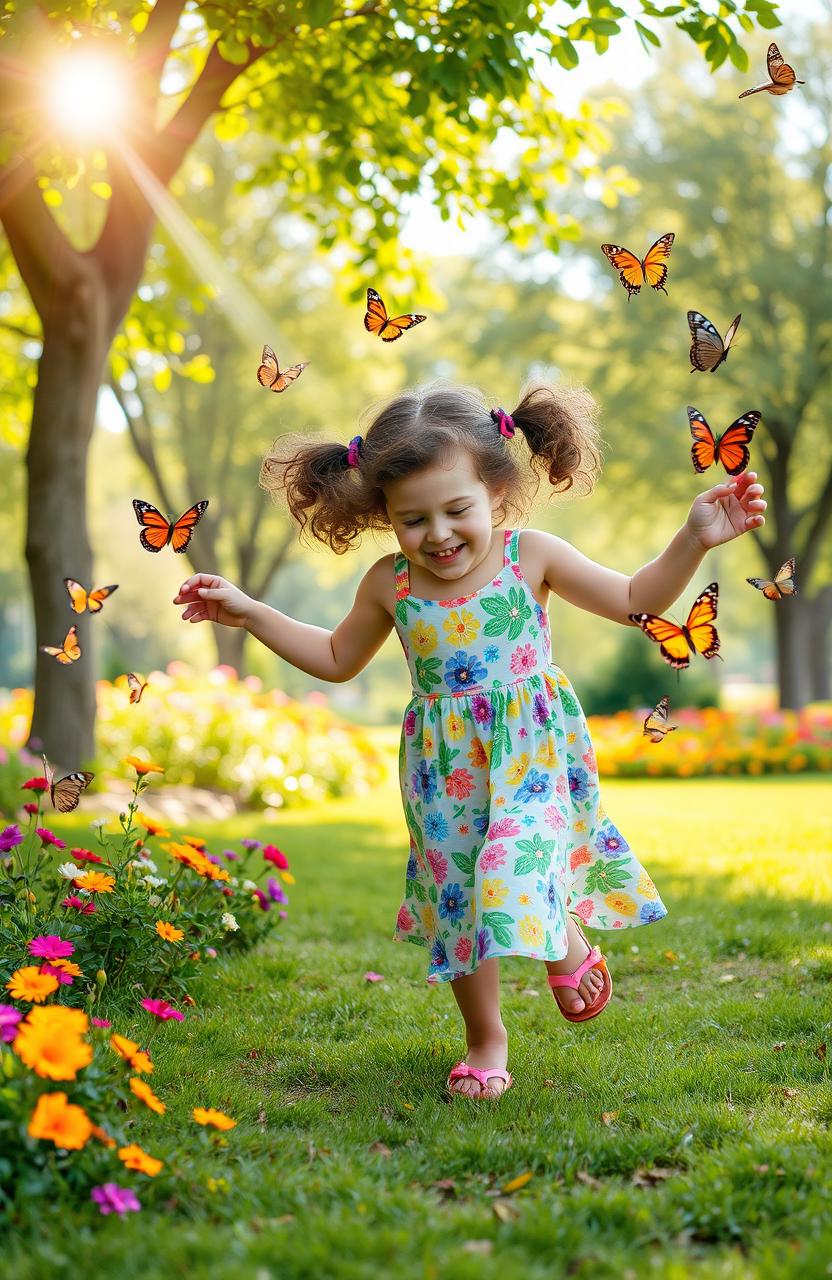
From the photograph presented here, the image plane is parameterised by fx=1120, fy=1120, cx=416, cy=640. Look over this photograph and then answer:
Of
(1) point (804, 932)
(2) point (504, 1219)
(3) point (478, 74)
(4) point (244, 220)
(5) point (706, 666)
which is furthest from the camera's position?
(5) point (706, 666)

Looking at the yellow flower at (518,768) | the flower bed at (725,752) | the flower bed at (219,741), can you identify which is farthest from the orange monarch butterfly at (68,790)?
the flower bed at (725,752)

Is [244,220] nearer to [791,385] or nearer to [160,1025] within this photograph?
[791,385]

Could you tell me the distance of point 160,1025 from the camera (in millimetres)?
3195

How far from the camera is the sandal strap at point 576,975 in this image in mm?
3133

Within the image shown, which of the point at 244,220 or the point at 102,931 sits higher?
the point at 244,220

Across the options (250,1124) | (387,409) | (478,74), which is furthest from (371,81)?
(250,1124)

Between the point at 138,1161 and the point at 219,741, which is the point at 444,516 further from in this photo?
the point at 219,741

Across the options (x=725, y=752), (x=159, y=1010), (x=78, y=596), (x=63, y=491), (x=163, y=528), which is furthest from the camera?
(x=725, y=752)

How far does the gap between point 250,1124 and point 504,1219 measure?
2.58ft

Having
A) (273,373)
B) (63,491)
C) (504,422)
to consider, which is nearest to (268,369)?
(273,373)

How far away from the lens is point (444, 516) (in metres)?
3.00

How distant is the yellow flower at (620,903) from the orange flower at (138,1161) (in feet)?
5.01

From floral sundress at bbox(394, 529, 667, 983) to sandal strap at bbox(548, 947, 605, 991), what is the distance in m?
0.10

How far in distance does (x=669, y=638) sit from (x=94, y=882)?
166 cm
